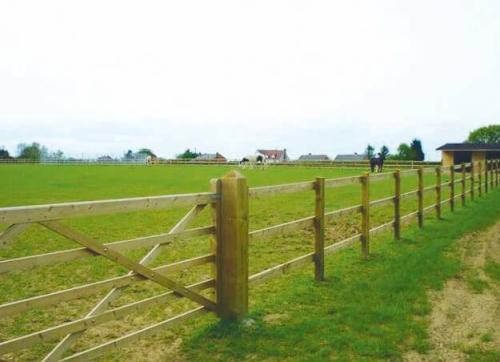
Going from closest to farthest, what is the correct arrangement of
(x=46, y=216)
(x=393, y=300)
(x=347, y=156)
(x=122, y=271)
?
(x=46, y=216), (x=393, y=300), (x=122, y=271), (x=347, y=156)

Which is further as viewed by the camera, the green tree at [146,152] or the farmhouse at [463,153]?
the green tree at [146,152]

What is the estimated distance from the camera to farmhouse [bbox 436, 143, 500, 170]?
5522 centimetres

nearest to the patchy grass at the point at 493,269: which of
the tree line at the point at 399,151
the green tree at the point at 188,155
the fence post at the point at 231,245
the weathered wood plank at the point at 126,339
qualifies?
the fence post at the point at 231,245

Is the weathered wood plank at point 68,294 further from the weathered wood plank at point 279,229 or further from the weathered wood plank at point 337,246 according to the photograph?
the weathered wood plank at point 337,246

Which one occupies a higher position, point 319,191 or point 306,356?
point 319,191

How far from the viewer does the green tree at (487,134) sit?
10562 centimetres

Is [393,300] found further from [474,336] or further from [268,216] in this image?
[268,216]

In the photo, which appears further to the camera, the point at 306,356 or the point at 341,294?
the point at 341,294

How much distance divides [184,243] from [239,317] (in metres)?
4.55

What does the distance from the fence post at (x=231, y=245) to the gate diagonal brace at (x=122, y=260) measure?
0.66 feet

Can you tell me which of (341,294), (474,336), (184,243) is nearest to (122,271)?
(184,243)

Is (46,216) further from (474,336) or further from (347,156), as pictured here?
(347,156)

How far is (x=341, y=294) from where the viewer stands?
6.18 metres

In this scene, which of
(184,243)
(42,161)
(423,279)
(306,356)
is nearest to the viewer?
(306,356)
